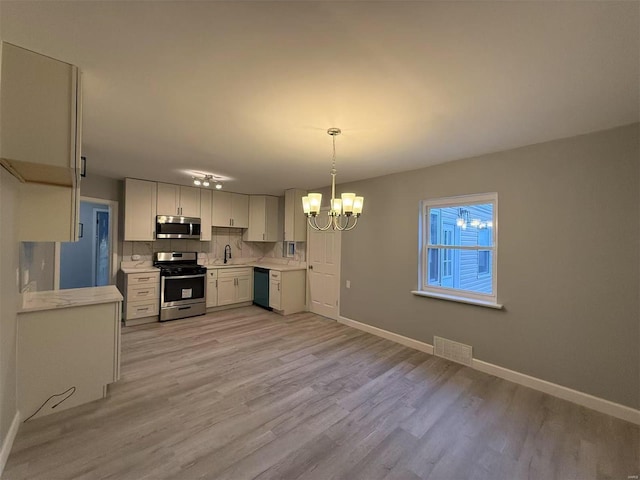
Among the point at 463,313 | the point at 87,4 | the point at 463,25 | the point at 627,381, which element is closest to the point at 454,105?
the point at 463,25

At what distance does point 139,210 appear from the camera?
4.49m

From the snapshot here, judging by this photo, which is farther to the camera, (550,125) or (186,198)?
(186,198)

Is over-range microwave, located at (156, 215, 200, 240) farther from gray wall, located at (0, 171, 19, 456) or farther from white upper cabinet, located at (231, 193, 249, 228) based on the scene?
gray wall, located at (0, 171, 19, 456)

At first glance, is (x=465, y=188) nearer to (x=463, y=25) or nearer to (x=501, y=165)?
(x=501, y=165)

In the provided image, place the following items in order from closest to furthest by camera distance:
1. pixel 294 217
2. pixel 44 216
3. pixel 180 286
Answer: pixel 44 216 < pixel 180 286 < pixel 294 217

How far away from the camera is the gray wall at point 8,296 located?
5.26ft

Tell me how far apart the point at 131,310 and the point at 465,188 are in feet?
16.8

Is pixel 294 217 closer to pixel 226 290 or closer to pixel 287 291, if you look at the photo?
pixel 287 291

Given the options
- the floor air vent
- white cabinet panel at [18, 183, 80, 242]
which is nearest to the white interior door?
the floor air vent

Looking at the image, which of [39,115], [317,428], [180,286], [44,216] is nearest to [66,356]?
[44,216]

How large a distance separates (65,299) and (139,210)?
251 centimetres

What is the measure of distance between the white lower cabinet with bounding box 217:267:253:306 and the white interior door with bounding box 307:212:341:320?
1.37m

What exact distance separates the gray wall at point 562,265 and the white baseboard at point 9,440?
3757 millimetres

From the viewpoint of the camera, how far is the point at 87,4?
3.74 feet
